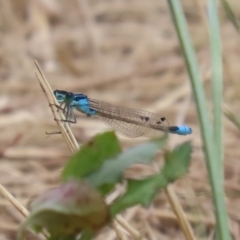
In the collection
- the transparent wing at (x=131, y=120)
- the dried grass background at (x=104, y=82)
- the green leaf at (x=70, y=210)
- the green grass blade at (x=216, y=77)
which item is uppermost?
the green leaf at (x=70, y=210)

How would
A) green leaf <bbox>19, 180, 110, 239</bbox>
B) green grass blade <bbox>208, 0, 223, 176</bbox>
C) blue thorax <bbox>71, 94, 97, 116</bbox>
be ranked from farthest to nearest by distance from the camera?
blue thorax <bbox>71, 94, 97, 116</bbox>, green grass blade <bbox>208, 0, 223, 176</bbox>, green leaf <bbox>19, 180, 110, 239</bbox>

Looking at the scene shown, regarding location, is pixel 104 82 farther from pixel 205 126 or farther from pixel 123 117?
pixel 205 126

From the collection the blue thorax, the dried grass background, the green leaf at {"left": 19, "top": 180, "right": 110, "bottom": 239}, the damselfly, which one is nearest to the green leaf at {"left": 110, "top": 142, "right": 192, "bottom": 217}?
the green leaf at {"left": 19, "top": 180, "right": 110, "bottom": 239}

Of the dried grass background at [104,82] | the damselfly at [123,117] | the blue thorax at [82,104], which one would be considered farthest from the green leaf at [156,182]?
the blue thorax at [82,104]

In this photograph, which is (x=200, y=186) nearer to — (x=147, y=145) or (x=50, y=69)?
(x=147, y=145)

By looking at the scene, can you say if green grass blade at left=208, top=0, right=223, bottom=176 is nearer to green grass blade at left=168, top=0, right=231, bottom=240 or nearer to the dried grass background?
green grass blade at left=168, top=0, right=231, bottom=240

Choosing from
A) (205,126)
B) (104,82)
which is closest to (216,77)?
(205,126)

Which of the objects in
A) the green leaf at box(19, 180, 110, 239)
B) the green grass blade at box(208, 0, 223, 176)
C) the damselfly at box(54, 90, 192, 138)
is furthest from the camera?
the damselfly at box(54, 90, 192, 138)

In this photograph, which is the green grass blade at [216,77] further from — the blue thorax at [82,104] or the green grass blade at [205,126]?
the blue thorax at [82,104]
